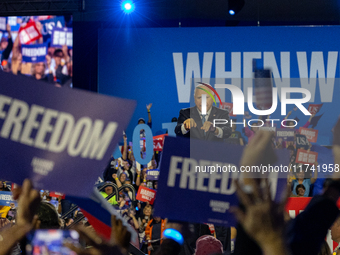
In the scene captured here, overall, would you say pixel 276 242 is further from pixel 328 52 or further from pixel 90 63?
pixel 90 63

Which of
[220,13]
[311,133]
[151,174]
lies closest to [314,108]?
[311,133]

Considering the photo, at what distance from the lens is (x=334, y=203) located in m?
0.81

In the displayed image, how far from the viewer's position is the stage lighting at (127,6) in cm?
593

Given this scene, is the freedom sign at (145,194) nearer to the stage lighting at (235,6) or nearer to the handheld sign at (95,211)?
the stage lighting at (235,6)

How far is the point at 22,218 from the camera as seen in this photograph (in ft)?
3.18

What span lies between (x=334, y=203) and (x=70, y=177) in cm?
70

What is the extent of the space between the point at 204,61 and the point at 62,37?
2.33 m

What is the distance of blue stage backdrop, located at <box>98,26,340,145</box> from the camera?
5539mm

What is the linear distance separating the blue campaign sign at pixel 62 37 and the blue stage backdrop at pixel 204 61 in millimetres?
584

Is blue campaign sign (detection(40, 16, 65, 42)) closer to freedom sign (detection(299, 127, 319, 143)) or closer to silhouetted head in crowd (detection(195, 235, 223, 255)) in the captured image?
freedom sign (detection(299, 127, 319, 143))

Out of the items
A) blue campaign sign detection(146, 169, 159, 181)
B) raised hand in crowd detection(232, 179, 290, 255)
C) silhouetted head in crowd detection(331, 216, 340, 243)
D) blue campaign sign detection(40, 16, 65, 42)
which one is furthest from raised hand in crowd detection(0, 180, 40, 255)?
blue campaign sign detection(40, 16, 65, 42)

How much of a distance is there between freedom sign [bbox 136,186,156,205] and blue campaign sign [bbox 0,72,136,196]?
3.81 m

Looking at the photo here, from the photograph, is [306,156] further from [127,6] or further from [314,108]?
[127,6]

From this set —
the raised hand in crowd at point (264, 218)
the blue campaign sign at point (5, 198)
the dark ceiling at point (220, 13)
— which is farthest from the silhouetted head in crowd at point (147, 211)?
the raised hand in crowd at point (264, 218)
